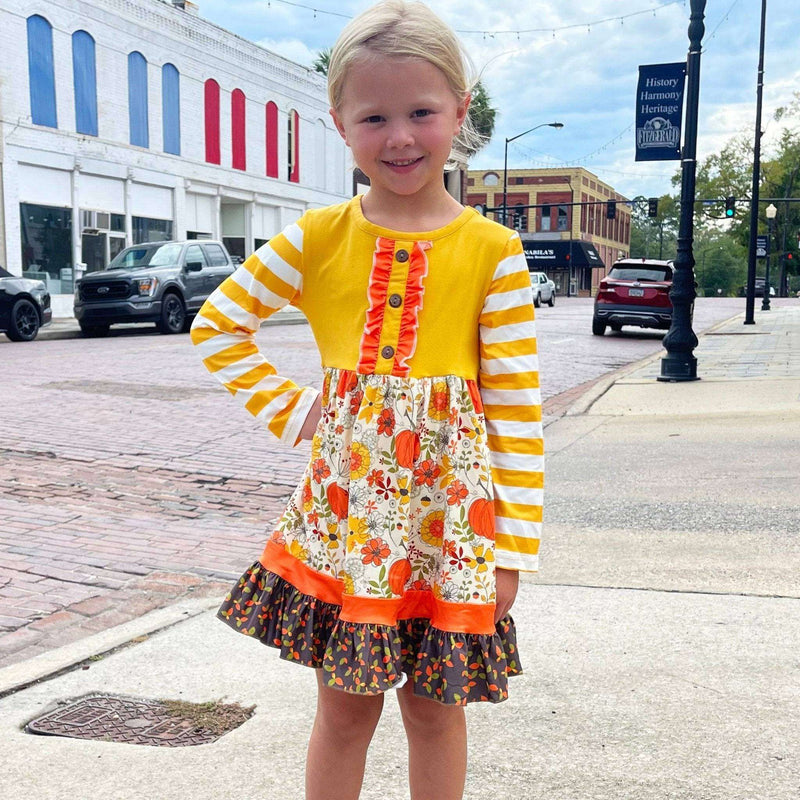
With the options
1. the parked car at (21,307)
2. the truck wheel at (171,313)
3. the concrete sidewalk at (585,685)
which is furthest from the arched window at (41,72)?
the concrete sidewalk at (585,685)

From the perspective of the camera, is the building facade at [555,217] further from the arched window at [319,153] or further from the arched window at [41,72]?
the arched window at [41,72]

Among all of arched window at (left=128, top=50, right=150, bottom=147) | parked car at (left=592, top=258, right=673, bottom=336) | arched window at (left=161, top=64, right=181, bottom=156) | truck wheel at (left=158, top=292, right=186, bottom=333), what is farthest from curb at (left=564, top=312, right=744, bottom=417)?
arched window at (left=161, top=64, right=181, bottom=156)

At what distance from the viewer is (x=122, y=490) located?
19.5 feet

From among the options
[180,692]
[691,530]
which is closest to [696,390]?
[691,530]

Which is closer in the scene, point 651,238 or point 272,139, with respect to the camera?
point 272,139

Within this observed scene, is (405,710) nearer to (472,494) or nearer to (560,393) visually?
(472,494)

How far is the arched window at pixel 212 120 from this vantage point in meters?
30.3

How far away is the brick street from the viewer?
400 cm

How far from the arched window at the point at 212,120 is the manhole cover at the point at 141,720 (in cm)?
2941

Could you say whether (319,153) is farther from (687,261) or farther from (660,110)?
(687,261)

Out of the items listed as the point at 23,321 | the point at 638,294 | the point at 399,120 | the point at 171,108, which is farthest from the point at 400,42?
the point at 171,108

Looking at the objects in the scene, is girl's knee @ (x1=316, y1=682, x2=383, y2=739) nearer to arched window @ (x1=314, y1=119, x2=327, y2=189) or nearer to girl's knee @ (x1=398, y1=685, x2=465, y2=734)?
girl's knee @ (x1=398, y1=685, x2=465, y2=734)

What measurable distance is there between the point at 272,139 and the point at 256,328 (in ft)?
110

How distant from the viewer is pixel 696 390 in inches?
420
